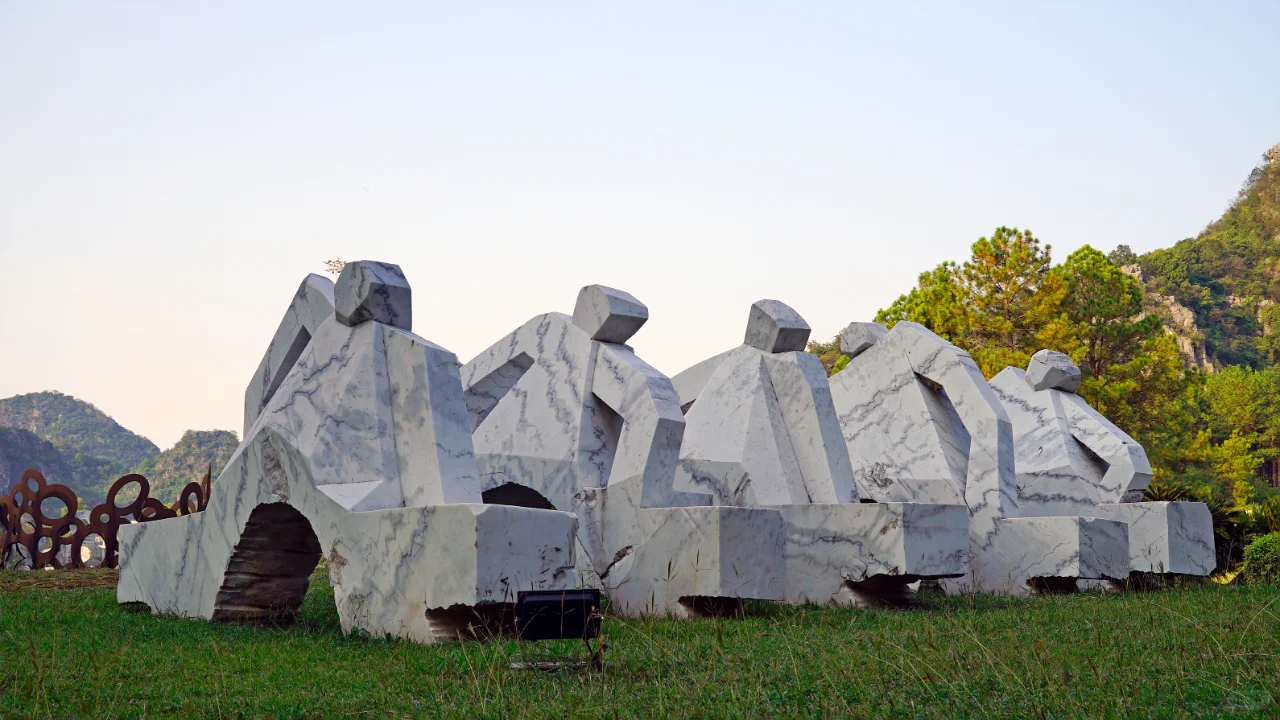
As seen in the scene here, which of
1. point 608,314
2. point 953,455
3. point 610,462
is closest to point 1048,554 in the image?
point 953,455

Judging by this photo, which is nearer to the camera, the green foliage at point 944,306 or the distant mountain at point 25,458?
the green foliage at point 944,306

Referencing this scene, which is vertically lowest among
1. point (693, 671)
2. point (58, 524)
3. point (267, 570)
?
point (693, 671)

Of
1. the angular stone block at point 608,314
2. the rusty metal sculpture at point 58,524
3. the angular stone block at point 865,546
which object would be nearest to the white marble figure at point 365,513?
the angular stone block at point 608,314

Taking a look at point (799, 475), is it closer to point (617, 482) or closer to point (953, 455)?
point (617, 482)

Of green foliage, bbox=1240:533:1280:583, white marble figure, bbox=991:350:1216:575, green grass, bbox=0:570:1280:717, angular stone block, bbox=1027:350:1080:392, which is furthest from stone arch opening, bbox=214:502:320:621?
angular stone block, bbox=1027:350:1080:392

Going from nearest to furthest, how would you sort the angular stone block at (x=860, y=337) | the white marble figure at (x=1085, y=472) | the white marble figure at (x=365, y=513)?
the white marble figure at (x=365, y=513) < the white marble figure at (x=1085, y=472) < the angular stone block at (x=860, y=337)

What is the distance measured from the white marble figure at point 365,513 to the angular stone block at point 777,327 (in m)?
4.99

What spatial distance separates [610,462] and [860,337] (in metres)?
4.94

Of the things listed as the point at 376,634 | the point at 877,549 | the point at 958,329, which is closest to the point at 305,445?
the point at 376,634

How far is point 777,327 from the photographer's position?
39.6ft

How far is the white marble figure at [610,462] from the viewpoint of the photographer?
8.67m

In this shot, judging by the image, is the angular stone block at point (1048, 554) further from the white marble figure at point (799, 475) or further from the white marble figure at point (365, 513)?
the white marble figure at point (365, 513)

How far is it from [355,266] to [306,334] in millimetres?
2282

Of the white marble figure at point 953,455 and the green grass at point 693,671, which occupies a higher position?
the white marble figure at point 953,455
